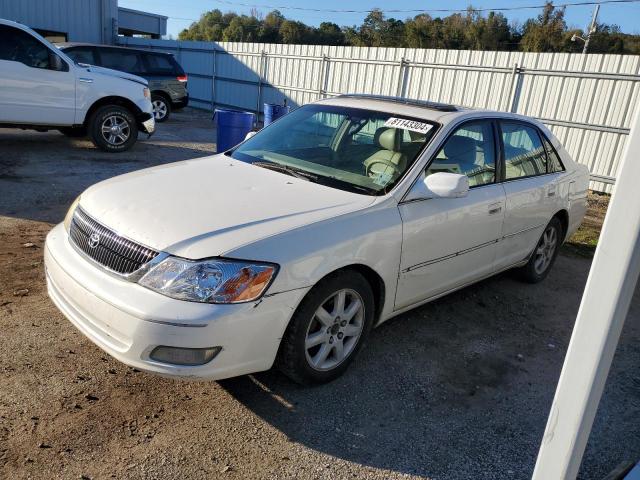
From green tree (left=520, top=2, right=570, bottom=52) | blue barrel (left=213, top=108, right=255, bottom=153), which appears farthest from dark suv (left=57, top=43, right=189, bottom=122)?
green tree (left=520, top=2, right=570, bottom=52)

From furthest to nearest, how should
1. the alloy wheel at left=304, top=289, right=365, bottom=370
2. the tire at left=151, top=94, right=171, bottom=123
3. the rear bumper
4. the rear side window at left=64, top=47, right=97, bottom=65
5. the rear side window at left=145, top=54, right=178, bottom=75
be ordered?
the rear bumper < the tire at left=151, top=94, right=171, bottom=123 < the rear side window at left=145, top=54, right=178, bottom=75 < the rear side window at left=64, top=47, right=97, bottom=65 < the alloy wheel at left=304, top=289, right=365, bottom=370

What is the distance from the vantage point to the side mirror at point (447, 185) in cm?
343

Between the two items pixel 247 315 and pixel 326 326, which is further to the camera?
pixel 326 326

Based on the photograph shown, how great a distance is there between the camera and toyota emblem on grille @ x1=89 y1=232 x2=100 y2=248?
117 inches

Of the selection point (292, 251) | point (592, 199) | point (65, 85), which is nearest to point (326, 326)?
point (292, 251)

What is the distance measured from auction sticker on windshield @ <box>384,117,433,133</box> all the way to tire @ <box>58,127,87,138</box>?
7.31 metres

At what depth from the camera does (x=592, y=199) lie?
10.2 metres

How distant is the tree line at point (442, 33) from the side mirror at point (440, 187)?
99.9 ft

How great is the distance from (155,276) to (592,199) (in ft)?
31.4

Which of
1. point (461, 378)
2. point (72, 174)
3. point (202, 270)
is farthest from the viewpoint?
point (72, 174)

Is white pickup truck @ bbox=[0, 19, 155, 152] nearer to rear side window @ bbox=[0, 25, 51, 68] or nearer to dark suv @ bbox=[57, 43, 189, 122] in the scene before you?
rear side window @ bbox=[0, 25, 51, 68]

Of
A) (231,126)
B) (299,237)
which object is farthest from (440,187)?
(231,126)

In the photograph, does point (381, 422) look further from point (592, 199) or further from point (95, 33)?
point (95, 33)

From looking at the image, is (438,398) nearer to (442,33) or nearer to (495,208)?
(495,208)
